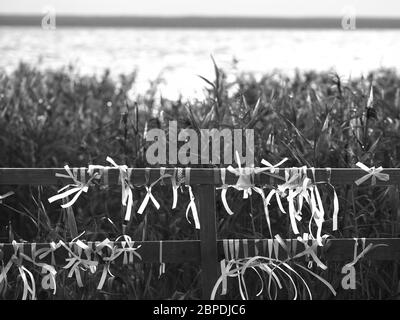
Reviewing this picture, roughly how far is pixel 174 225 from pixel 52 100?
8.43ft

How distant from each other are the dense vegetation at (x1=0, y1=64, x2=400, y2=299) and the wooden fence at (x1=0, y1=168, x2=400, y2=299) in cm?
34

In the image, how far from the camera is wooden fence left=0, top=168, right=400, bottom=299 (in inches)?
118

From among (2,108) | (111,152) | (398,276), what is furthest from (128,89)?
(398,276)

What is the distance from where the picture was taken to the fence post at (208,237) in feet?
9.89

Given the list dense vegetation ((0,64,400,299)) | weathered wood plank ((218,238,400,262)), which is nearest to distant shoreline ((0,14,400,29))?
dense vegetation ((0,64,400,299))

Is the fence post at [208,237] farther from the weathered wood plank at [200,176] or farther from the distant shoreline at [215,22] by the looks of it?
the distant shoreline at [215,22]

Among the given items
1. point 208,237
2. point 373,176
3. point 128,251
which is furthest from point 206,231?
point 373,176

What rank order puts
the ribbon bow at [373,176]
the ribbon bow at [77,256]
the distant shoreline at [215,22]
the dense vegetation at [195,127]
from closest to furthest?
1. the ribbon bow at [373,176]
2. the ribbon bow at [77,256]
3. the dense vegetation at [195,127]
4. the distant shoreline at [215,22]

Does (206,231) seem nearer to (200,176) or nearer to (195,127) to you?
(200,176)

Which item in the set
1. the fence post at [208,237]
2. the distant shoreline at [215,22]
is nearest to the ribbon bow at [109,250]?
the fence post at [208,237]

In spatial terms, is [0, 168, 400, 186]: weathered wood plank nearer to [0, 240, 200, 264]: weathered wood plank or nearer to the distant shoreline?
[0, 240, 200, 264]: weathered wood plank

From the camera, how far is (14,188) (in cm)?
462

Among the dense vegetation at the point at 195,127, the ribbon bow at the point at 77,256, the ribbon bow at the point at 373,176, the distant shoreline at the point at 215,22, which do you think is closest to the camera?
the ribbon bow at the point at 373,176
